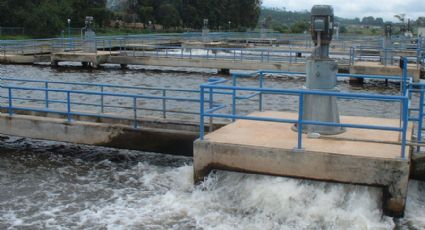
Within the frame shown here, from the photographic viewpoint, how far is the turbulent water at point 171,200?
9.19 m

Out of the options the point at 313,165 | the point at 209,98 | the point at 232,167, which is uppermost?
the point at 209,98

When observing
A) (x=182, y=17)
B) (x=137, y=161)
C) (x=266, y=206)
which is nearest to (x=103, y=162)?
(x=137, y=161)

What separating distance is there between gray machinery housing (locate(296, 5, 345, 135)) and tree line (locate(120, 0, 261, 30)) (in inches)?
3365

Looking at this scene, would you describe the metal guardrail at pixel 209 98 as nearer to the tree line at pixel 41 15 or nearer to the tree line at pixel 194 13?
the tree line at pixel 41 15

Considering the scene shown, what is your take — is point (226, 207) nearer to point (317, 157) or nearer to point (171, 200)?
point (171, 200)

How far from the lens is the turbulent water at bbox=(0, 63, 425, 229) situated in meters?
9.19

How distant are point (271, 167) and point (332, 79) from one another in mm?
2206

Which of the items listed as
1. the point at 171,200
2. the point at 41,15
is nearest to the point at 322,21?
the point at 171,200

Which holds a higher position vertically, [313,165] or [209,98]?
[209,98]

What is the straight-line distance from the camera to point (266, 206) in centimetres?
959

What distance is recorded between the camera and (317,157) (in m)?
9.23

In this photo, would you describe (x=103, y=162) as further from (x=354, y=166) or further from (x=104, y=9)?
(x=104, y=9)

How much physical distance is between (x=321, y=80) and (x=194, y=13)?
93.7 metres

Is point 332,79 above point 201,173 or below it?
above
